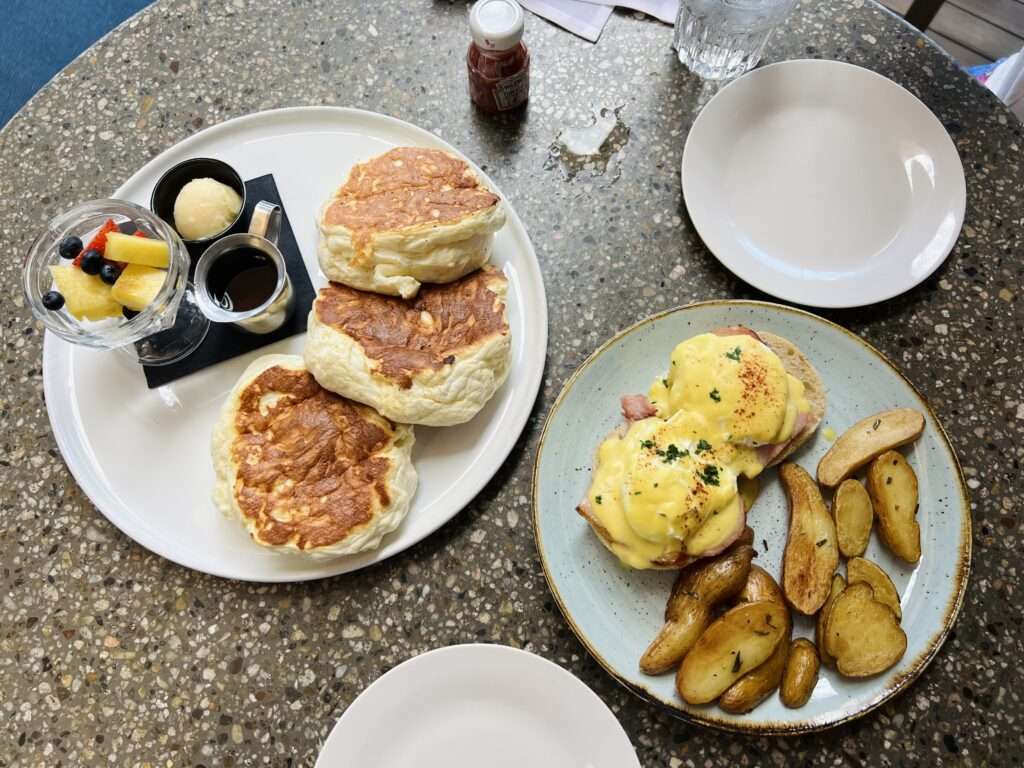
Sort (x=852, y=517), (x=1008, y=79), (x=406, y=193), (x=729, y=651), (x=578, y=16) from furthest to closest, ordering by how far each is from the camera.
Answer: (x=1008, y=79) → (x=578, y=16) → (x=406, y=193) → (x=852, y=517) → (x=729, y=651)

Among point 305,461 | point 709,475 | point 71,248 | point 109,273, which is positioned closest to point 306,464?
point 305,461

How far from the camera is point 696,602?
1.38 metres

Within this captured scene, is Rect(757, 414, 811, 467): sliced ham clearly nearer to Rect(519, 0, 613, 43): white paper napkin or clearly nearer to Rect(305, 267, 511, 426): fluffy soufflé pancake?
Rect(305, 267, 511, 426): fluffy soufflé pancake

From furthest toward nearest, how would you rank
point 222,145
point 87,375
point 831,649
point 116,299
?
point 222,145 < point 87,375 < point 116,299 < point 831,649

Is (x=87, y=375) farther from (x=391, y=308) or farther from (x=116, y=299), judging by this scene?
(x=391, y=308)

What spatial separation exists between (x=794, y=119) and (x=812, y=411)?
0.76 m

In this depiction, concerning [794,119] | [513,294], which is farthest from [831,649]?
[794,119]

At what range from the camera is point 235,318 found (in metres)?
1.53

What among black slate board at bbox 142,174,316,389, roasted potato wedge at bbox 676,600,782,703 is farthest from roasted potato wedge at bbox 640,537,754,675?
black slate board at bbox 142,174,316,389

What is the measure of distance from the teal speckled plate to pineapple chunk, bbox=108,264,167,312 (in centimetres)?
86

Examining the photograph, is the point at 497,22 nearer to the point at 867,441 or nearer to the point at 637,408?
the point at 637,408

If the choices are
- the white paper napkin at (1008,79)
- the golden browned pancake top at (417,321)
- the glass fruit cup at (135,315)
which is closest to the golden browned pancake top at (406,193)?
the golden browned pancake top at (417,321)

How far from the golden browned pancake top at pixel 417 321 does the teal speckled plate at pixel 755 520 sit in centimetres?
24

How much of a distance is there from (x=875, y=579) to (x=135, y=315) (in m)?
1.59
